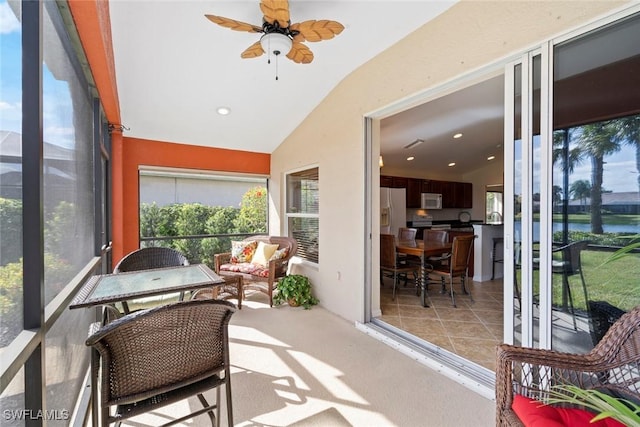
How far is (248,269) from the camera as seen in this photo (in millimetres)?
3969

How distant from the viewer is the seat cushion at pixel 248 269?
12.8ft

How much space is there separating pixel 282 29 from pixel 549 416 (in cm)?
271

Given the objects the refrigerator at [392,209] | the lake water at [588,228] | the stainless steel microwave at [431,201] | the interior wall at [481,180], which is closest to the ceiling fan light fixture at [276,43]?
the lake water at [588,228]

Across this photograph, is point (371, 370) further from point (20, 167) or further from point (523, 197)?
point (20, 167)

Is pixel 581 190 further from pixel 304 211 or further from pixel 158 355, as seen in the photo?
pixel 304 211

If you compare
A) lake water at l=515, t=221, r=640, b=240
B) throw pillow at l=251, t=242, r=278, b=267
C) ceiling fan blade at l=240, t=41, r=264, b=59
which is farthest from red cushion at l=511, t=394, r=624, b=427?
throw pillow at l=251, t=242, r=278, b=267

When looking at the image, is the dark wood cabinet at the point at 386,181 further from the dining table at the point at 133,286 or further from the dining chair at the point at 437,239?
the dining table at the point at 133,286

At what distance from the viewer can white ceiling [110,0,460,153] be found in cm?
234

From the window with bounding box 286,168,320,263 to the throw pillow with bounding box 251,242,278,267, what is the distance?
500mm

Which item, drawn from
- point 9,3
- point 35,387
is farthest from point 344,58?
point 35,387

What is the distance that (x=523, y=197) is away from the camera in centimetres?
186

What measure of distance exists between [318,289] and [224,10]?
328 centimetres

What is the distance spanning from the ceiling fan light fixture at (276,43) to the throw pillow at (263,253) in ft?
9.09

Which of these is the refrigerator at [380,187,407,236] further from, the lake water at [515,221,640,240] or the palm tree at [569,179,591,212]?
the palm tree at [569,179,591,212]
